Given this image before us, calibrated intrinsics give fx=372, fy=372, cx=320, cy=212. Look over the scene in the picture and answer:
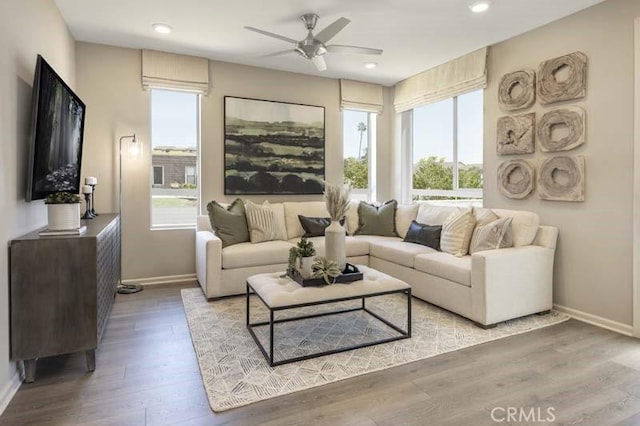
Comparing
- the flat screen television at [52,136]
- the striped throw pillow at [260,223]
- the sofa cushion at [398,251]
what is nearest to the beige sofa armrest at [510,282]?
the sofa cushion at [398,251]

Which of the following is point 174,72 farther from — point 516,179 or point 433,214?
point 516,179

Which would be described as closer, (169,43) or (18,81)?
(18,81)

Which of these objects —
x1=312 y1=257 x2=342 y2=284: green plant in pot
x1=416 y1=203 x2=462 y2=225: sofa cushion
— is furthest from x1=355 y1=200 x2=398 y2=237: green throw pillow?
x1=312 y1=257 x2=342 y2=284: green plant in pot

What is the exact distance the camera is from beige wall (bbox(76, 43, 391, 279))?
4152 mm

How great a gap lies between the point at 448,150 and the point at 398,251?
186 centimetres

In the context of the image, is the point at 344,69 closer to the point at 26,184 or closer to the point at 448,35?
the point at 448,35

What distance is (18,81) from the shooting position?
7.45ft

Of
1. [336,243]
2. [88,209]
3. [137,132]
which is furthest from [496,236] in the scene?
[137,132]

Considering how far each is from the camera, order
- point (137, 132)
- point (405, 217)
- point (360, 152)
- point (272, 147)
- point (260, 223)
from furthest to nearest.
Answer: point (360, 152) < point (272, 147) < point (405, 217) < point (137, 132) < point (260, 223)

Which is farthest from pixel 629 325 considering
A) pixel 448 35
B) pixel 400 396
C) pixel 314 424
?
pixel 448 35

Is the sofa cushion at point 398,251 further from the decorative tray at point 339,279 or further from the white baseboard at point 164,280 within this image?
the white baseboard at point 164,280

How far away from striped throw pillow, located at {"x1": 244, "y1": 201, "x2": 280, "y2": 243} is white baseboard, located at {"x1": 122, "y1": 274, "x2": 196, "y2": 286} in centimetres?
105

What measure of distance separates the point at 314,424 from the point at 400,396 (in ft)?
1.76

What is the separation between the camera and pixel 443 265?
337cm
